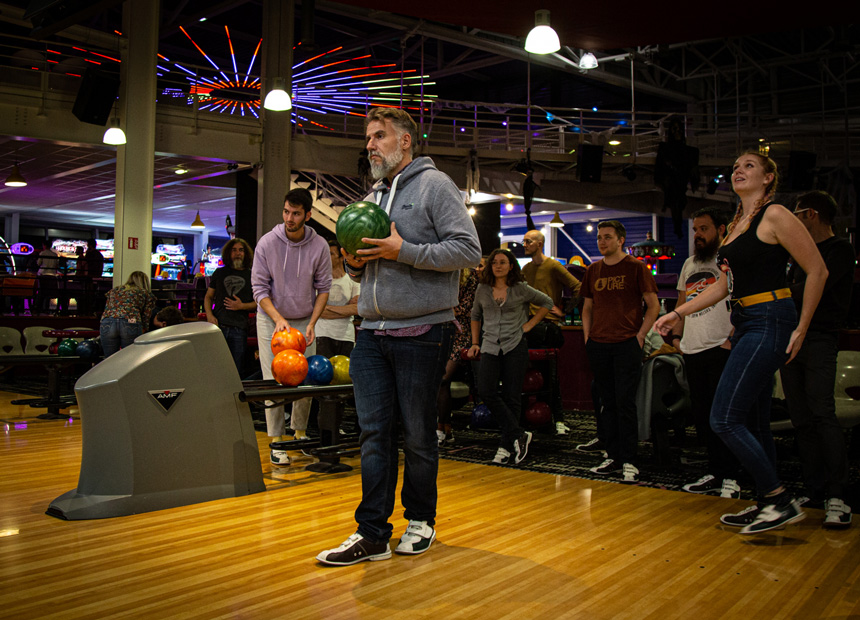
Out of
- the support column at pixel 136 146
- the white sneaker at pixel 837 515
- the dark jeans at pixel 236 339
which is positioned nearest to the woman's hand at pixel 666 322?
the white sneaker at pixel 837 515

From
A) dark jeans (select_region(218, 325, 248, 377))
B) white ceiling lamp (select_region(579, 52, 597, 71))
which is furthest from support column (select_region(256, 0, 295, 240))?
white ceiling lamp (select_region(579, 52, 597, 71))

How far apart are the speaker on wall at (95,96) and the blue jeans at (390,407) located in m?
10.2

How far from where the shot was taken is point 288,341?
4348 mm

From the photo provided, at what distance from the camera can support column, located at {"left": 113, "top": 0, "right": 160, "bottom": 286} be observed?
11.5 metres

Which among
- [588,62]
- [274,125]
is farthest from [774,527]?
[588,62]

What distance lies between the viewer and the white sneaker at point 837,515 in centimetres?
332

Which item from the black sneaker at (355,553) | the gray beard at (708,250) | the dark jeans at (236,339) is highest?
the gray beard at (708,250)

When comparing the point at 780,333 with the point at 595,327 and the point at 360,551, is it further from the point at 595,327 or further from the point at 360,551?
the point at 360,551

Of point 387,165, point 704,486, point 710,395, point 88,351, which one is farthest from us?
point 88,351

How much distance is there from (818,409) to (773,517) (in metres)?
0.68

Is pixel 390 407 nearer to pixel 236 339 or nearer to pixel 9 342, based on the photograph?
pixel 236 339

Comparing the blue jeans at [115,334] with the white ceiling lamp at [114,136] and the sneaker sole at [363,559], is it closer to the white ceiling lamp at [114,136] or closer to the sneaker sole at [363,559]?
the white ceiling lamp at [114,136]

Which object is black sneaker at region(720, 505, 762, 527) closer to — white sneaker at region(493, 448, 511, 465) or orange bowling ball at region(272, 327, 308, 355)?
white sneaker at region(493, 448, 511, 465)

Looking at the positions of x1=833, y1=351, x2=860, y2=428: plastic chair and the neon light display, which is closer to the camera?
x1=833, y1=351, x2=860, y2=428: plastic chair
